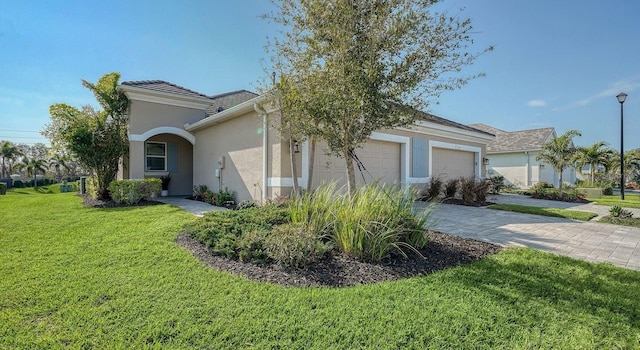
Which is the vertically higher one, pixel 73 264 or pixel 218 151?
pixel 218 151

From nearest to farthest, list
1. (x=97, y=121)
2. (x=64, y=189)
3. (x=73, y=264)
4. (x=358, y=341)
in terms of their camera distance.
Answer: (x=358, y=341) < (x=73, y=264) < (x=97, y=121) < (x=64, y=189)

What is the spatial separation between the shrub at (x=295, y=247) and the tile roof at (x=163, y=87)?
11072 millimetres

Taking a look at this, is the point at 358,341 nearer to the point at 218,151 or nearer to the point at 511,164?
the point at 218,151

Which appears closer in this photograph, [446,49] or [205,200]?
[446,49]

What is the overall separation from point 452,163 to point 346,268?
500 inches

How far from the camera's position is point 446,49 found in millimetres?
5047

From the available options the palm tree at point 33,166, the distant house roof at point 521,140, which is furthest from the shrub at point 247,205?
the palm tree at point 33,166

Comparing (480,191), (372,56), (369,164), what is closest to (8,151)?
(369,164)

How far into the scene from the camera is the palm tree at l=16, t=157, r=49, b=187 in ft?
119

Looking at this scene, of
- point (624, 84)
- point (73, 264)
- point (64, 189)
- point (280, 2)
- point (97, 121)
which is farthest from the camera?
point (64, 189)

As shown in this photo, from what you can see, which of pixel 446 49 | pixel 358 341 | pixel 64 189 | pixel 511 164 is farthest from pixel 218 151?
pixel 511 164

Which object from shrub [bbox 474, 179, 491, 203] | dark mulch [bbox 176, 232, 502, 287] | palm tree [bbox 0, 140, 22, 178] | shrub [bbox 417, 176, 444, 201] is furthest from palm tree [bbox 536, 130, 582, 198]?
palm tree [bbox 0, 140, 22, 178]

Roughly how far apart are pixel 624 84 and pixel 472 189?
9.31 m

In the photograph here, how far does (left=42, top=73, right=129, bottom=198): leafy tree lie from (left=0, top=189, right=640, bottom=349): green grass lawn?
847 centimetres
